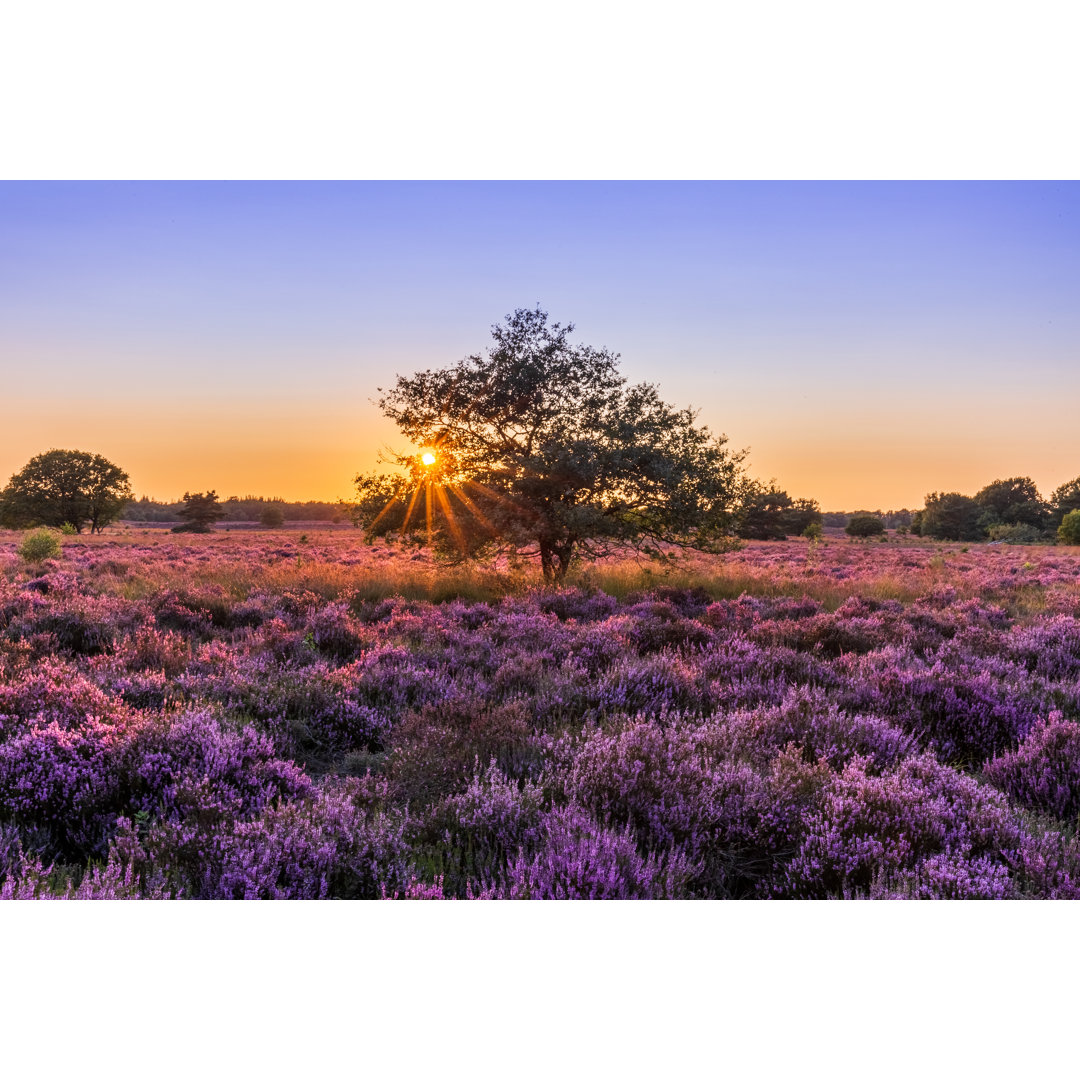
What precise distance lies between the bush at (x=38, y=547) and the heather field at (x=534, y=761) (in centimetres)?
1398

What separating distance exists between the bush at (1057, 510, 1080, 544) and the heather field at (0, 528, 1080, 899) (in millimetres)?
53348

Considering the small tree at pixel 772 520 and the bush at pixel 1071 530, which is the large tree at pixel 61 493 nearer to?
the small tree at pixel 772 520

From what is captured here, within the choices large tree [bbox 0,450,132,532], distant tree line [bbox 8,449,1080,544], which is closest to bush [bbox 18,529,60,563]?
distant tree line [bbox 8,449,1080,544]

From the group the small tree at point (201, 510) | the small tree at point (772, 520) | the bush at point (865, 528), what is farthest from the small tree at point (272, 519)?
the bush at point (865, 528)

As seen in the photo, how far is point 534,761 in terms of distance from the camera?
4.14 metres

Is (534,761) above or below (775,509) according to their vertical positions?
below

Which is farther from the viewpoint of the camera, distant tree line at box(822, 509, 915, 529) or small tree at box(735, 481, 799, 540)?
distant tree line at box(822, 509, 915, 529)

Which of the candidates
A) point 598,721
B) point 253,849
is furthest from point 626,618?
point 253,849

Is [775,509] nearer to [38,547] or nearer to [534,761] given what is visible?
[38,547]

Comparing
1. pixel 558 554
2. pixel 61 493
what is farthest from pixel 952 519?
pixel 61 493

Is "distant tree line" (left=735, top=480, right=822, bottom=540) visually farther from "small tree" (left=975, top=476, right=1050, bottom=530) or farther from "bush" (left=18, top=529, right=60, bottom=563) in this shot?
"bush" (left=18, top=529, right=60, bottom=563)

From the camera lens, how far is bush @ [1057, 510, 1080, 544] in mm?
49375

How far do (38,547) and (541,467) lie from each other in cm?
1696

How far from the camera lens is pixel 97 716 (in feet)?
14.5
